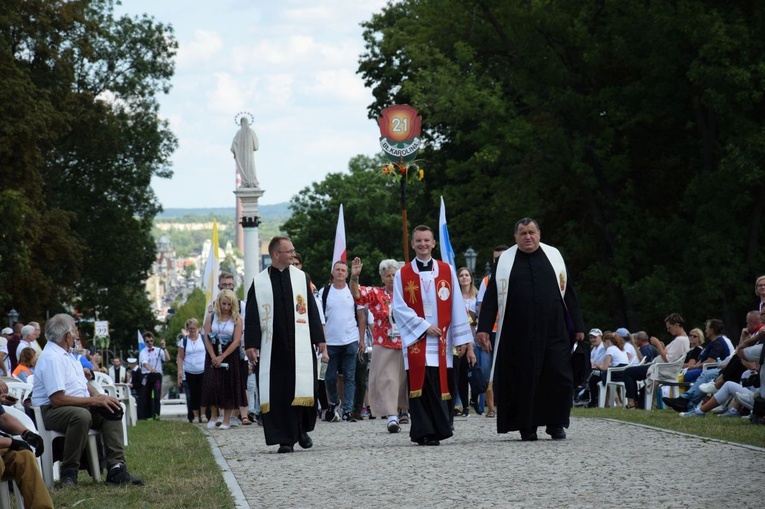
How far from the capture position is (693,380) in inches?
755

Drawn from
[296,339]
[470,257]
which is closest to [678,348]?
[296,339]

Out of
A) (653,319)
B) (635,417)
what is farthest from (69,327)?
(653,319)

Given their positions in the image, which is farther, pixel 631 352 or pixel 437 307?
pixel 631 352

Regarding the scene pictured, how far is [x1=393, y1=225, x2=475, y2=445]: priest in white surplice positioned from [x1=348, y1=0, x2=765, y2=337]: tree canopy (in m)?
19.1

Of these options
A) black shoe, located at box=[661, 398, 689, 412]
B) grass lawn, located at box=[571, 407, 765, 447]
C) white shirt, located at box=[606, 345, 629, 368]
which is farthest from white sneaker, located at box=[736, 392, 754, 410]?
white shirt, located at box=[606, 345, 629, 368]

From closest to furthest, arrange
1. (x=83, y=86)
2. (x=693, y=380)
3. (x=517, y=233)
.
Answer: (x=517, y=233)
(x=693, y=380)
(x=83, y=86)

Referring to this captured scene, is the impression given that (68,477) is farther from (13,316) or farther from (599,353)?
(13,316)

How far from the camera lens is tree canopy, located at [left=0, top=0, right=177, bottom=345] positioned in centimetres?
3825

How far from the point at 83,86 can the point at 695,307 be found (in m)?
22.4

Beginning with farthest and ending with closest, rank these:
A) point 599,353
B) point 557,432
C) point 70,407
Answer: point 599,353 → point 557,432 → point 70,407

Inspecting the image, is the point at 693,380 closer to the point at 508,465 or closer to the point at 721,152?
the point at 508,465

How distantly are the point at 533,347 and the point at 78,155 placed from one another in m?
35.6

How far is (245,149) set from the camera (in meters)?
31.6

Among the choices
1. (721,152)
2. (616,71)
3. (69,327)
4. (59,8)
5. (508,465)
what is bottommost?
(508,465)
